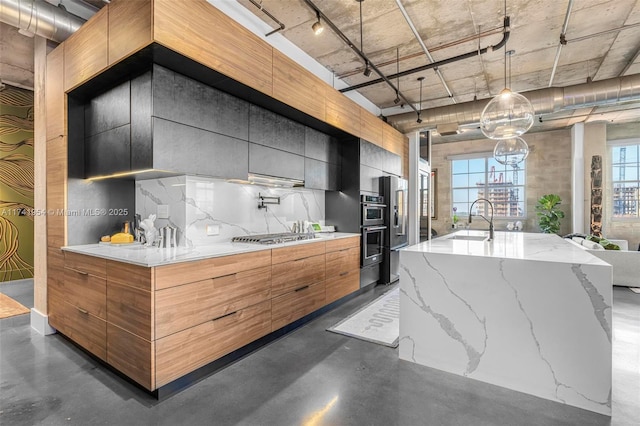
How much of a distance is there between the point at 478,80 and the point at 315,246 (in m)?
4.25

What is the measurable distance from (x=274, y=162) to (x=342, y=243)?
1367 mm

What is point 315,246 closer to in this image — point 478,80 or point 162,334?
point 162,334

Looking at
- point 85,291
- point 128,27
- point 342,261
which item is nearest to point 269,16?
point 128,27

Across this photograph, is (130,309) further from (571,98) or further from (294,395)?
(571,98)

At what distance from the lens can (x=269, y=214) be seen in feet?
12.6

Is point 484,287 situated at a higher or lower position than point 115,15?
lower

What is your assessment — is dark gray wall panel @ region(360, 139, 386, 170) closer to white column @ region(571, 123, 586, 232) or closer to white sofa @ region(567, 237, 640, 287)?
white sofa @ region(567, 237, 640, 287)

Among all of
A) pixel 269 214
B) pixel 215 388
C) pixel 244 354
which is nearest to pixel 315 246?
pixel 269 214

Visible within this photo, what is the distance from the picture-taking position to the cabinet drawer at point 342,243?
12.1 ft

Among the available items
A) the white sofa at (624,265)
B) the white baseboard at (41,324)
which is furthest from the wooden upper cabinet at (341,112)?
the white sofa at (624,265)

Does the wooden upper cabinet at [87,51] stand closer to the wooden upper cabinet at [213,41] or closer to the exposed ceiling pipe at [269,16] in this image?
the wooden upper cabinet at [213,41]

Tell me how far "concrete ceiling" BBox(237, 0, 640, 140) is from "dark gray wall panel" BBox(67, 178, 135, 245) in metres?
2.43

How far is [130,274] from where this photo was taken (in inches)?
79.4

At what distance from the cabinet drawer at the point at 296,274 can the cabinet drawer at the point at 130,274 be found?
1.10 m
